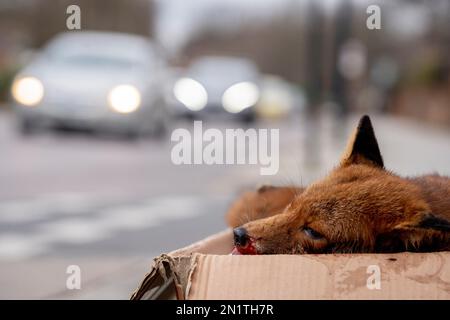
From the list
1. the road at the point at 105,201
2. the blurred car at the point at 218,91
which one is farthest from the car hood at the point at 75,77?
the blurred car at the point at 218,91

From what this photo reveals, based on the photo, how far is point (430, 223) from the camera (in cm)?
341

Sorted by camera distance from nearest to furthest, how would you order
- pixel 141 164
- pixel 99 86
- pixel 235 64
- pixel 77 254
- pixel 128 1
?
pixel 77 254
pixel 141 164
pixel 99 86
pixel 235 64
pixel 128 1

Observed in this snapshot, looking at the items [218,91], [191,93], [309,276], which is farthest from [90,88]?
[309,276]

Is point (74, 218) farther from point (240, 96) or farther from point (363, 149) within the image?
point (240, 96)

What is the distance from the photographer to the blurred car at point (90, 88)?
744 inches

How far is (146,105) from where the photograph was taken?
66.0 ft

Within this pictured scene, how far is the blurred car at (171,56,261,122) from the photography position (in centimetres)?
3150

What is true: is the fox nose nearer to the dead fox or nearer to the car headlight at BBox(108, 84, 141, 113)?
the dead fox

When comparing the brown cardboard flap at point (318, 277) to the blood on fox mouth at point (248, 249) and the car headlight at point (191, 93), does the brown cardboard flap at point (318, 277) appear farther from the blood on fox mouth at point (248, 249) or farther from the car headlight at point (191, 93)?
the car headlight at point (191, 93)

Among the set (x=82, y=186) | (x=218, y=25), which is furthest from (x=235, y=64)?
(x=218, y=25)

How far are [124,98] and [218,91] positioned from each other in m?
12.7

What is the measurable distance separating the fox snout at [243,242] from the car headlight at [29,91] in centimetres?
1578
